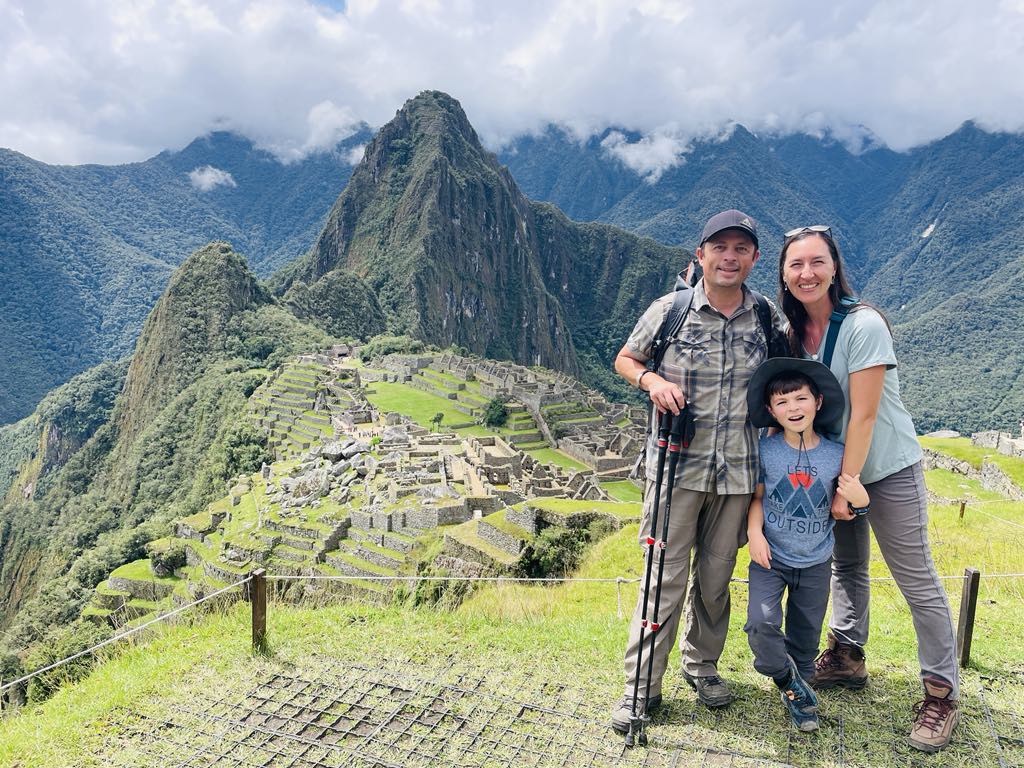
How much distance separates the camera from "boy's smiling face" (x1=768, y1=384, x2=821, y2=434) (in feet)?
10.1

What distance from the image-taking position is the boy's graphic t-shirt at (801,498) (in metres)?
3.16

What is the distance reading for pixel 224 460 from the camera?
3644 cm

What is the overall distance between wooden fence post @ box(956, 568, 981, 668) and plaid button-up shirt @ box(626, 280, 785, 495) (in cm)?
170

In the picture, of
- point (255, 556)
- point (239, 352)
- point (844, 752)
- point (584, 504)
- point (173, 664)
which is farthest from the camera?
point (239, 352)

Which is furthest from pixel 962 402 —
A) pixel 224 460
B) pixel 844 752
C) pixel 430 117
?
pixel 430 117

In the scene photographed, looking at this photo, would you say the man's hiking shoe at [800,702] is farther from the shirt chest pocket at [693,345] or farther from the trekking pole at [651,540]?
the shirt chest pocket at [693,345]

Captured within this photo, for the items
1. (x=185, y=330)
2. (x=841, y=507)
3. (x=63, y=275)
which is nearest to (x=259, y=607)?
(x=841, y=507)

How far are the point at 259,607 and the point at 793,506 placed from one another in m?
3.35

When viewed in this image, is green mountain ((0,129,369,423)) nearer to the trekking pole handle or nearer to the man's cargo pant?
the man's cargo pant

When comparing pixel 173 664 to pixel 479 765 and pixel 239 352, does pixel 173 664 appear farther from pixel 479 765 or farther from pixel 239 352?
pixel 239 352

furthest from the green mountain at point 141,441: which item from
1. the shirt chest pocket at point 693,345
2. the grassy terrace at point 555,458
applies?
→ the shirt chest pocket at point 693,345

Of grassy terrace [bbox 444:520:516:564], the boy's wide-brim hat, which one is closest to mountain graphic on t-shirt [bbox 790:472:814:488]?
the boy's wide-brim hat

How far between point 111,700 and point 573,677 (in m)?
2.74

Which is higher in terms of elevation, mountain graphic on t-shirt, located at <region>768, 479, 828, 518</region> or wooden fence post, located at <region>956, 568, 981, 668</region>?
mountain graphic on t-shirt, located at <region>768, 479, 828, 518</region>
